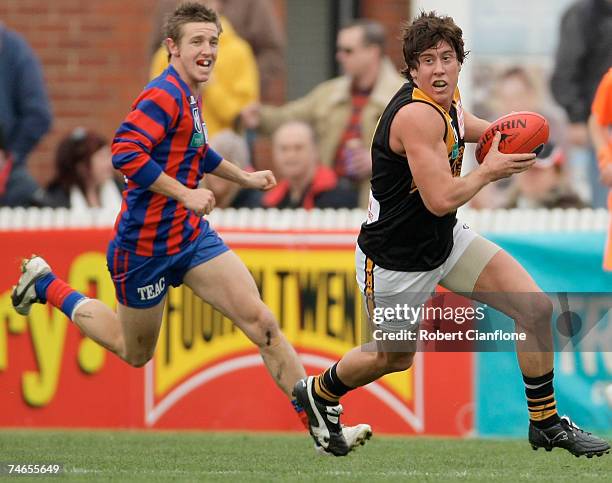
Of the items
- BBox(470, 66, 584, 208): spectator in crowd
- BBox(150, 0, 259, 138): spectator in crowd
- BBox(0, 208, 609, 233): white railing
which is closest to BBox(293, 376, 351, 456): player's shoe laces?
BBox(0, 208, 609, 233): white railing

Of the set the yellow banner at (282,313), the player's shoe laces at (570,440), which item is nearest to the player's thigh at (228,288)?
the player's shoe laces at (570,440)

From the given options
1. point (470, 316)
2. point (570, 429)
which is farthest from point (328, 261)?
point (570, 429)

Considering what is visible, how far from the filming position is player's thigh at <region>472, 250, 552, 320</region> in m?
7.97

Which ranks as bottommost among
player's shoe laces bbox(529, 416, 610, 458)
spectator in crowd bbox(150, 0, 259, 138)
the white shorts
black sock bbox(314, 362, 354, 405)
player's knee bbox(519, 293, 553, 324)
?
player's shoe laces bbox(529, 416, 610, 458)

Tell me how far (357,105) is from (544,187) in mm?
1433

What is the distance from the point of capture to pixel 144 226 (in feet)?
28.5

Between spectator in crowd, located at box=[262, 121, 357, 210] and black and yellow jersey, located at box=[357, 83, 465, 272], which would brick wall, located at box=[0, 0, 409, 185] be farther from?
black and yellow jersey, located at box=[357, 83, 465, 272]

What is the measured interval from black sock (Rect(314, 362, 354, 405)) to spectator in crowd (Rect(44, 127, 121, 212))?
424 centimetres

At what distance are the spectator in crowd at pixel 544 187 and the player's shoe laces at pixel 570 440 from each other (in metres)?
4.06

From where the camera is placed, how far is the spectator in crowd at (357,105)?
Result: 12.0 meters

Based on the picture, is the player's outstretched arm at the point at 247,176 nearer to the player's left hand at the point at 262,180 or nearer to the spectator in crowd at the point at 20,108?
the player's left hand at the point at 262,180

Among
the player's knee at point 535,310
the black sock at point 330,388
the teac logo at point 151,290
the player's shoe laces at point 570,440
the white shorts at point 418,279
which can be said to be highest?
the white shorts at point 418,279

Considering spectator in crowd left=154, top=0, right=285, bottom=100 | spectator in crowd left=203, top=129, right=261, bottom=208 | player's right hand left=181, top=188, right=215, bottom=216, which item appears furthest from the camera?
spectator in crowd left=154, top=0, right=285, bottom=100

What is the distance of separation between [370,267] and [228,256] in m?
1.02
